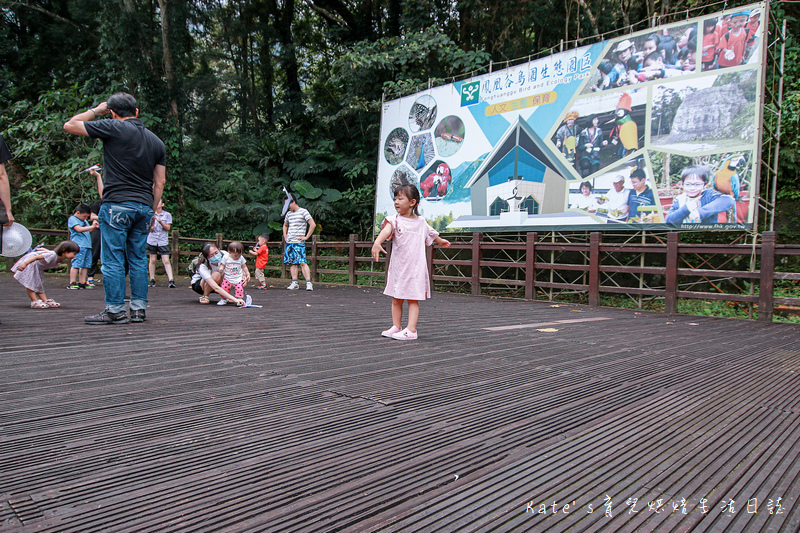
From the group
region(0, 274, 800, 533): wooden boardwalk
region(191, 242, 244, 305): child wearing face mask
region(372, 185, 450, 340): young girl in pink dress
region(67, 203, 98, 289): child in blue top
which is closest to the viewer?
region(0, 274, 800, 533): wooden boardwalk

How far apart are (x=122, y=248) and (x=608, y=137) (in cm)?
763

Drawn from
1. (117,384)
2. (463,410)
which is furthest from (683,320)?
(117,384)

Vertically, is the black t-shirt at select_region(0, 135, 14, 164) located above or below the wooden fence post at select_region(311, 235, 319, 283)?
above

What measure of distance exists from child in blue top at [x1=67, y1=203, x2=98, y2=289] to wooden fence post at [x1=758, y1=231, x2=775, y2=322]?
8.95 m

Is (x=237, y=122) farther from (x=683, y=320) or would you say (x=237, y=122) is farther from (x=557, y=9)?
(x=683, y=320)

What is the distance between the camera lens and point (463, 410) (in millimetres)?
2152

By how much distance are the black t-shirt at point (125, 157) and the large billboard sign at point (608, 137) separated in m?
7.03

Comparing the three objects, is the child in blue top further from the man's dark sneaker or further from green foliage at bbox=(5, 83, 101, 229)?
green foliage at bbox=(5, 83, 101, 229)

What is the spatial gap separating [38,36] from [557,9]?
1571cm

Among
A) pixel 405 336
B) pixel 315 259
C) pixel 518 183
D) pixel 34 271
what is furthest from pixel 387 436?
pixel 315 259

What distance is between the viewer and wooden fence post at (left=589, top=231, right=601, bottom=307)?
318 inches

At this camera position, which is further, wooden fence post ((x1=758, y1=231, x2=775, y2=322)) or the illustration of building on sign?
the illustration of building on sign

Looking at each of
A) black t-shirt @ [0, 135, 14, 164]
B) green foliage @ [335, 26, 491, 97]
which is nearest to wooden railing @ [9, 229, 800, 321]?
green foliage @ [335, 26, 491, 97]

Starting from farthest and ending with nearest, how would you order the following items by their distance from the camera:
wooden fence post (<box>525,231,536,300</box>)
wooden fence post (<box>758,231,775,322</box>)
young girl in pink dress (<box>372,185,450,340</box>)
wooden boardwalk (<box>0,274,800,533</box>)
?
wooden fence post (<box>525,231,536,300</box>), wooden fence post (<box>758,231,775,322</box>), young girl in pink dress (<box>372,185,450,340</box>), wooden boardwalk (<box>0,274,800,533</box>)
